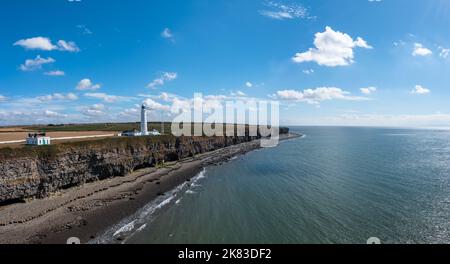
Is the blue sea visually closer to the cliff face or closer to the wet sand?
the wet sand

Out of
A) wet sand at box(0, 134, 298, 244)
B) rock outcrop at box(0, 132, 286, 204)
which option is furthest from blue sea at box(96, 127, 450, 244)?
rock outcrop at box(0, 132, 286, 204)

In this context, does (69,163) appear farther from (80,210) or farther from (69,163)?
(80,210)

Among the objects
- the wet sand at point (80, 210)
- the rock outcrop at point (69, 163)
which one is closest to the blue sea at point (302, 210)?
the wet sand at point (80, 210)

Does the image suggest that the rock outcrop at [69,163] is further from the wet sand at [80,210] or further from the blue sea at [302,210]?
the blue sea at [302,210]

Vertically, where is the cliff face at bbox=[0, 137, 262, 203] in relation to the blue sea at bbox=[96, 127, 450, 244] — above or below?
above
